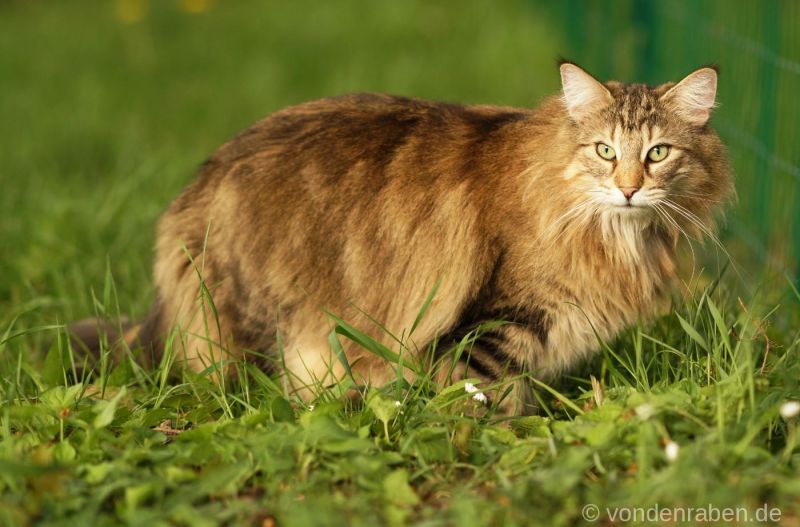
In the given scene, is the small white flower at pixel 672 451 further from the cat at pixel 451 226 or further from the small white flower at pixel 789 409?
the cat at pixel 451 226

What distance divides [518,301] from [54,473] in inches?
50.0

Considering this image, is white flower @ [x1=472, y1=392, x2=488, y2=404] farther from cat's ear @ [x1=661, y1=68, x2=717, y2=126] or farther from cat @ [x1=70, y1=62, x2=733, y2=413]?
cat's ear @ [x1=661, y1=68, x2=717, y2=126]

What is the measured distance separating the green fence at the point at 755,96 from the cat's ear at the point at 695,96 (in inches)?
15.7

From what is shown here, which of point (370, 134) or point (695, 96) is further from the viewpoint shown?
point (370, 134)

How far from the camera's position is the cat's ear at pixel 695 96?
269cm

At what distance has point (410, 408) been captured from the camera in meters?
2.54

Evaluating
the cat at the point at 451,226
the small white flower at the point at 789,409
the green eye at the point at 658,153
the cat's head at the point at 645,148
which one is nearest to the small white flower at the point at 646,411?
the small white flower at the point at 789,409

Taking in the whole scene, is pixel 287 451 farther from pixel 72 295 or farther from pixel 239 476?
pixel 72 295

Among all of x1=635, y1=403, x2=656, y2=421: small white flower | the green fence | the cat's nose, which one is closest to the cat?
the cat's nose

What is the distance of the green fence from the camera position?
364 cm

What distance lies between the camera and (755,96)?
12.9 feet

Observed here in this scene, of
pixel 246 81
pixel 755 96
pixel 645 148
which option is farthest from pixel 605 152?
pixel 246 81

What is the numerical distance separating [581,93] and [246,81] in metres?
5.25

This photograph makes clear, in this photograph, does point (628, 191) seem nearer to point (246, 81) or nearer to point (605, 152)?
point (605, 152)
